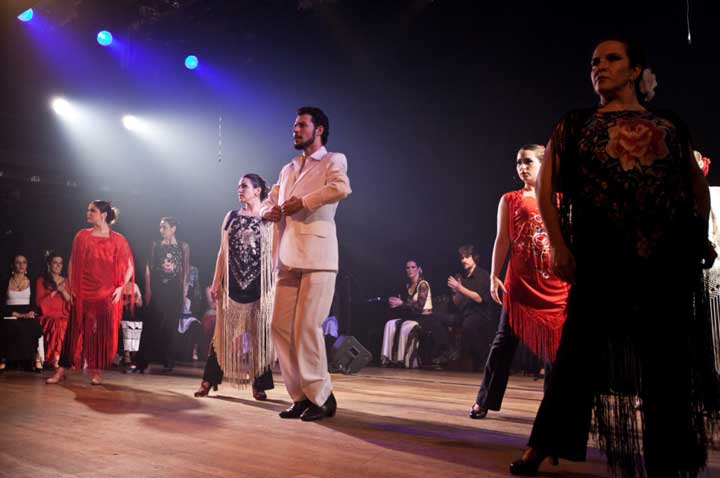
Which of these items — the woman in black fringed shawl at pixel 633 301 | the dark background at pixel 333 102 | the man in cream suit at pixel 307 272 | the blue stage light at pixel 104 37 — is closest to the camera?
the woman in black fringed shawl at pixel 633 301

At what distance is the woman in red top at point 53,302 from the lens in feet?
25.4

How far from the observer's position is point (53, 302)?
779cm

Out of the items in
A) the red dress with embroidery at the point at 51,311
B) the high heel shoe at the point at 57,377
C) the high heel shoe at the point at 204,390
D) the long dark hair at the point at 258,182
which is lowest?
the high heel shoe at the point at 57,377

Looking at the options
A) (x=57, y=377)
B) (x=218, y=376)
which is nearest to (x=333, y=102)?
(x=57, y=377)

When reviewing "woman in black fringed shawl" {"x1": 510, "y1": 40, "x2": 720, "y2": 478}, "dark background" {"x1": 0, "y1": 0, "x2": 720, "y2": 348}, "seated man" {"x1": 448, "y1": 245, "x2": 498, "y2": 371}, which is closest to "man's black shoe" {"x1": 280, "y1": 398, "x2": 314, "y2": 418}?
"woman in black fringed shawl" {"x1": 510, "y1": 40, "x2": 720, "y2": 478}

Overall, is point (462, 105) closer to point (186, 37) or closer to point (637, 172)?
point (186, 37)

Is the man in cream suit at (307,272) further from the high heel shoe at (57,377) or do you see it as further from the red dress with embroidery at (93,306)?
the high heel shoe at (57,377)

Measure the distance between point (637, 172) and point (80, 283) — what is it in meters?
4.76

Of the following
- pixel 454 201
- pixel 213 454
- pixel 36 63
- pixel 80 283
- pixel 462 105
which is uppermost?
pixel 36 63

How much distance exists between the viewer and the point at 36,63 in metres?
9.12

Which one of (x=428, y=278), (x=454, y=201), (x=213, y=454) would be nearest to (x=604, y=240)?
(x=213, y=454)

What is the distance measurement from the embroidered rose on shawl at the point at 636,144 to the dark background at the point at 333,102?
4565 mm

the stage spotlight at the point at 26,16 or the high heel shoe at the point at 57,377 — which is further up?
the stage spotlight at the point at 26,16

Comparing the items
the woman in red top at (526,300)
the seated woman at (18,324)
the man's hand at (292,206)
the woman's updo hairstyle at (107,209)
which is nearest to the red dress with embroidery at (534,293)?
the woman in red top at (526,300)
